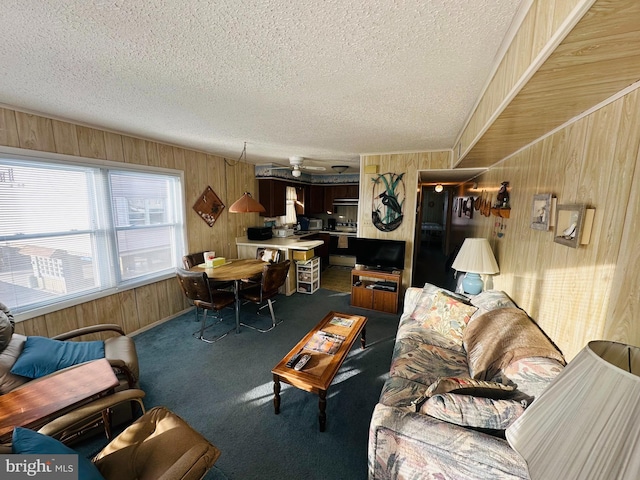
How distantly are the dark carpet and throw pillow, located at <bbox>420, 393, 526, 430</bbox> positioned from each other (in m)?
0.75

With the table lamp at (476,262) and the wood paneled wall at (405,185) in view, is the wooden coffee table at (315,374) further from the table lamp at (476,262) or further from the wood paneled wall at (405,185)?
the wood paneled wall at (405,185)

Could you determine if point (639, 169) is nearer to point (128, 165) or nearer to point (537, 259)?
point (537, 259)

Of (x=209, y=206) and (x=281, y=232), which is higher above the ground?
(x=209, y=206)

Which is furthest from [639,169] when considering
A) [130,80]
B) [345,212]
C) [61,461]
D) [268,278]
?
[345,212]

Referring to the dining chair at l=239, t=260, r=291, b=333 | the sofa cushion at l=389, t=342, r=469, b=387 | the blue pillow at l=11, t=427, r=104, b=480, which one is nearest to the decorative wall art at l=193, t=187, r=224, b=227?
the dining chair at l=239, t=260, r=291, b=333

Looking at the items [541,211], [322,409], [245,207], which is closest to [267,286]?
[245,207]

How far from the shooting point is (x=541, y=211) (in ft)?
5.76

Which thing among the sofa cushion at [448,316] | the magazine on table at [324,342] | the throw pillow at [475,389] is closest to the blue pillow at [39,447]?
the magazine on table at [324,342]

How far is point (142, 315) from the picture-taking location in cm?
324

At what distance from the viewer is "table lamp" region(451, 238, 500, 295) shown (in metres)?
2.63

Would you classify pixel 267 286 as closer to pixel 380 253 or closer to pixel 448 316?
pixel 380 253

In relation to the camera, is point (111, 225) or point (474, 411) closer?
point (474, 411)

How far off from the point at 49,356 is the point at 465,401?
107 inches

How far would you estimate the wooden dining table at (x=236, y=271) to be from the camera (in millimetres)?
3119
